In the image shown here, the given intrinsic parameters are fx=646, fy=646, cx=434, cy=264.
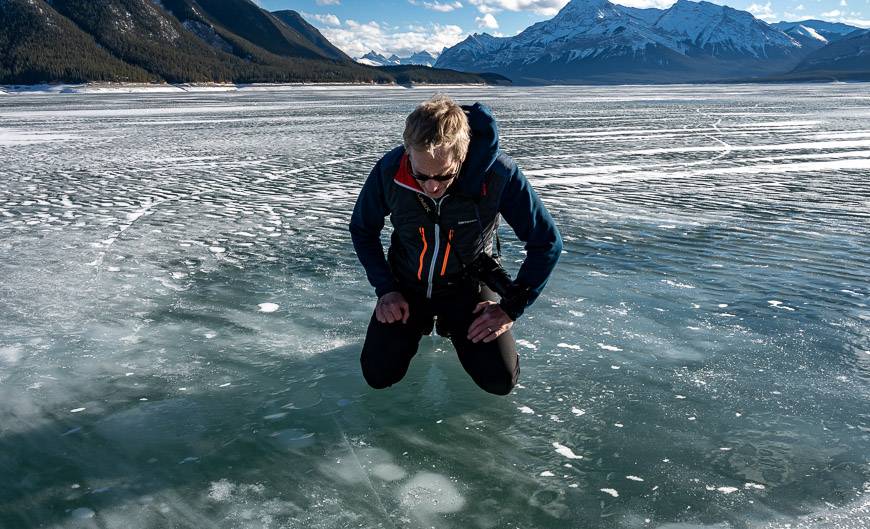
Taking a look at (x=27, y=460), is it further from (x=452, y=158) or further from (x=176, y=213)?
(x=176, y=213)

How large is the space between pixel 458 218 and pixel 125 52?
174 meters

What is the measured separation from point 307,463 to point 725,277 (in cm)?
393

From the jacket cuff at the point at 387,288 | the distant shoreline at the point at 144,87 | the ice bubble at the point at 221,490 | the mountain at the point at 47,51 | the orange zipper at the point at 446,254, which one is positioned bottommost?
the ice bubble at the point at 221,490

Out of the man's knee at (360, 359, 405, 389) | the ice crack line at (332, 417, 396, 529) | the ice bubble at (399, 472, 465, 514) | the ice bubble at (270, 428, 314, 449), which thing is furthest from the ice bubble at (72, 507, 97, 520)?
the man's knee at (360, 359, 405, 389)

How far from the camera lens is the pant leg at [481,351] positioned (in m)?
3.23

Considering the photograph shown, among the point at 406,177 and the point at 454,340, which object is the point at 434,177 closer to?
the point at 406,177

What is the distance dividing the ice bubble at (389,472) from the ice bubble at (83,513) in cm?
110

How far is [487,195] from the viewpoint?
3.15m

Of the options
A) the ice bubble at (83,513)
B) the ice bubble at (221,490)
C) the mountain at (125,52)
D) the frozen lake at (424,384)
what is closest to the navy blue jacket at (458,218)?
the frozen lake at (424,384)

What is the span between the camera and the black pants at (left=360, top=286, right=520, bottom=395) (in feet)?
10.7

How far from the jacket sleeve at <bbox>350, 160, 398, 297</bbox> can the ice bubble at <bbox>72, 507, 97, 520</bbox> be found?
64.0 inches

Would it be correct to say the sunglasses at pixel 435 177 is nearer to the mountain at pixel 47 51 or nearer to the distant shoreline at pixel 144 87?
the distant shoreline at pixel 144 87

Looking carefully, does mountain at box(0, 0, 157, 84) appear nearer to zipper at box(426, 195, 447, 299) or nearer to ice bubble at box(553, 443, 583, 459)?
zipper at box(426, 195, 447, 299)

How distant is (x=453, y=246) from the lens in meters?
3.32
